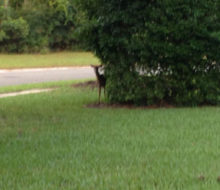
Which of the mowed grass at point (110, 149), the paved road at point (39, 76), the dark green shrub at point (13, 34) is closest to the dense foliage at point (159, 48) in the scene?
the mowed grass at point (110, 149)

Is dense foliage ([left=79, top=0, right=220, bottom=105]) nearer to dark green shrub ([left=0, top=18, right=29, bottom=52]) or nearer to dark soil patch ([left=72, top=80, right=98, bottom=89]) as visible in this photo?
dark soil patch ([left=72, top=80, right=98, bottom=89])

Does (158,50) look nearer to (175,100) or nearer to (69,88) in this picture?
(175,100)

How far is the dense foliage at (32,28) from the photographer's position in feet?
128

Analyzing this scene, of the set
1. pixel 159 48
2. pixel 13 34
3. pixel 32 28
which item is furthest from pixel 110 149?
pixel 32 28

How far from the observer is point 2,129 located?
31.1 ft

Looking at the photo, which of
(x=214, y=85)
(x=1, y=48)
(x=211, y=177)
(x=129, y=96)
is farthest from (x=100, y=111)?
(x=1, y=48)

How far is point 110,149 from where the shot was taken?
7395 millimetres

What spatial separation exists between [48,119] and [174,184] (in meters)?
5.22

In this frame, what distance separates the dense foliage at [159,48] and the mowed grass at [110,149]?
2.44ft

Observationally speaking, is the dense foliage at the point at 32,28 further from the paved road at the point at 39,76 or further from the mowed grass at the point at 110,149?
the mowed grass at the point at 110,149

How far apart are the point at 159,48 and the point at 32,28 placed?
103 ft

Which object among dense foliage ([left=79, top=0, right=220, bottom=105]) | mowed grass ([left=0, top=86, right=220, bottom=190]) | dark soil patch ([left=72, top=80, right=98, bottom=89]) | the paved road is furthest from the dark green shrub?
mowed grass ([left=0, top=86, right=220, bottom=190])

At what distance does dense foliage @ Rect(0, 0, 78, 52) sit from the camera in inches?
1541

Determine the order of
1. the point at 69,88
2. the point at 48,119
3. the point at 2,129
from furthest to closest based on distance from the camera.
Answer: the point at 69,88
the point at 48,119
the point at 2,129
